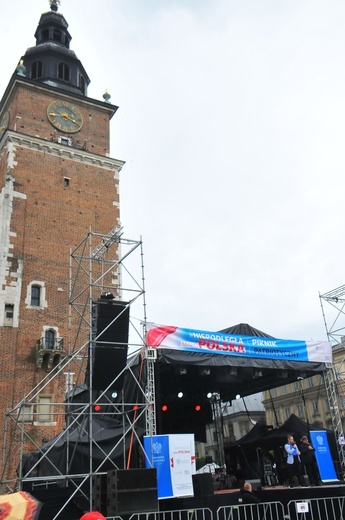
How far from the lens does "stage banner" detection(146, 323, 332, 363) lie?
46.0 ft

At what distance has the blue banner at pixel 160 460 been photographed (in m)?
12.1

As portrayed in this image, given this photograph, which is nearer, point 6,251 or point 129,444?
point 129,444

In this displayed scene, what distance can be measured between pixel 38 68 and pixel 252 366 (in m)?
22.9

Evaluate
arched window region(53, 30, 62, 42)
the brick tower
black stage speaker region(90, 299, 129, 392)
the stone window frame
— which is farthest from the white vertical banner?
arched window region(53, 30, 62, 42)

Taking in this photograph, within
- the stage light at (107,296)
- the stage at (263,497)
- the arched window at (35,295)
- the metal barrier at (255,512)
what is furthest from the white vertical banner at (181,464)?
the arched window at (35,295)

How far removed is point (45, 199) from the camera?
25.1 metres

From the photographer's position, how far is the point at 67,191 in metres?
26.1

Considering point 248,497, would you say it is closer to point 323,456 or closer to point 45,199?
point 323,456

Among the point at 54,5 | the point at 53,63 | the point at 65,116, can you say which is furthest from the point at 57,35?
the point at 65,116

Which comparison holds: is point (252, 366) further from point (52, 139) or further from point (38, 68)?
point (38, 68)

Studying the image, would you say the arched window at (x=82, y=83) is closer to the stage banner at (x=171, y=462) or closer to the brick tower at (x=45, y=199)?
the brick tower at (x=45, y=199)

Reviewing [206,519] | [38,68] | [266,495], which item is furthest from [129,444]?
[38,68]

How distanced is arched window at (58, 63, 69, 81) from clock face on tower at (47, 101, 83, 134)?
2.22 metres

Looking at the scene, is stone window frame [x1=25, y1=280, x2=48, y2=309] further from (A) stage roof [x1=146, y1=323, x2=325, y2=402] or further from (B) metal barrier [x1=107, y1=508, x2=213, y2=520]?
(B) metal barrier [x1=107, y1=508, x2=213, y2=520]
